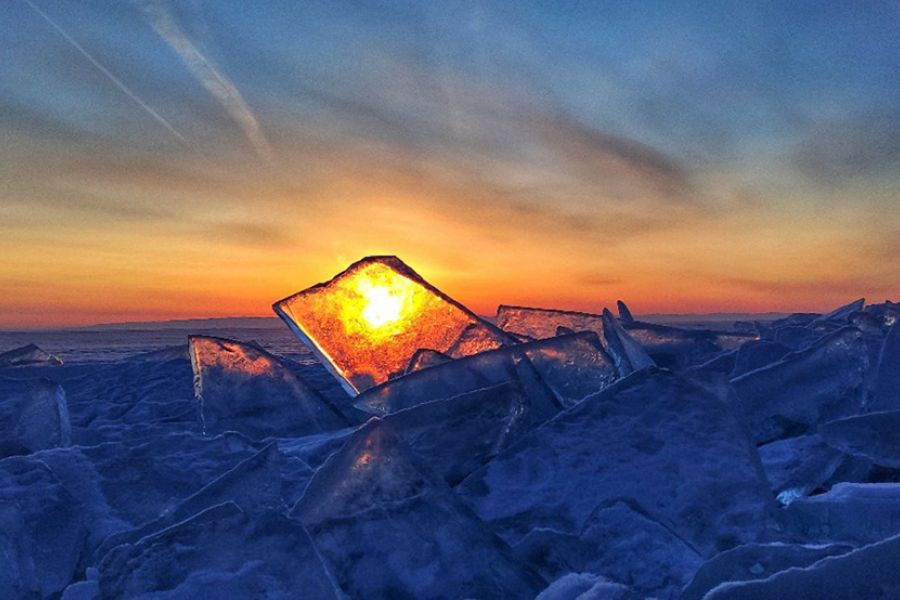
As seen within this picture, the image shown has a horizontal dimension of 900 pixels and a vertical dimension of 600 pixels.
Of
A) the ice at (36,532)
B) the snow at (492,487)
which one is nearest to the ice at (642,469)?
the snow at (492,487)

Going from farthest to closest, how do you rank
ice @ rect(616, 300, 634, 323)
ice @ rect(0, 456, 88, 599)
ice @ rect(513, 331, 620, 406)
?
ice @ rect(616, 300, 634, 323) < ice @ rect(513, 331, 620, 406) < ice @ rect(0, 456, 88, 599)

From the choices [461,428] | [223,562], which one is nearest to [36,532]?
[223,562]

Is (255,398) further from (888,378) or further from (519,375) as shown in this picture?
(888,378)

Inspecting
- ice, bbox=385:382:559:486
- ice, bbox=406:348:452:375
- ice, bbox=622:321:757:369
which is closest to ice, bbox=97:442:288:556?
ice, bbox=385:382:559:486

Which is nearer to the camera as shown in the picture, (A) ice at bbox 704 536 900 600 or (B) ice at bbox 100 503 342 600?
(A) ice at bbox 704 536 900 600

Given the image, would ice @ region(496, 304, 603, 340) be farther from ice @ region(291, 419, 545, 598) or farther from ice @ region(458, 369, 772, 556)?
ice @ region(291, 419, 545, 598)

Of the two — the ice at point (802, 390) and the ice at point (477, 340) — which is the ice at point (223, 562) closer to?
the ice at point (802, 390)

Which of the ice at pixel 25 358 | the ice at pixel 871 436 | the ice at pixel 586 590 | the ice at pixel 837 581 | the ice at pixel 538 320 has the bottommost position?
the ice at pixel 586 590
